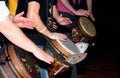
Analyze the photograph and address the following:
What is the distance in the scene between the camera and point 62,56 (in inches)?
78.0

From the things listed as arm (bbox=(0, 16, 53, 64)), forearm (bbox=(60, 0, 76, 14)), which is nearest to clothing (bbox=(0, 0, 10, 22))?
arm (bbox=(0, 16, 53, 64))

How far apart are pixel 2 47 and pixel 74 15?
1.26 meters

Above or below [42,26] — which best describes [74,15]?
below

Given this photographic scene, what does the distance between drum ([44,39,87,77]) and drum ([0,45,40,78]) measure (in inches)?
11.8

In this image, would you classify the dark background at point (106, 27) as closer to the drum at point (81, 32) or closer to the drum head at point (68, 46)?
the drum at point (81, 32)

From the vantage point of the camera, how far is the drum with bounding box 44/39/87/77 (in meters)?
1.84

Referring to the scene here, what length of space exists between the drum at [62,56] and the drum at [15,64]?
0.30 meters

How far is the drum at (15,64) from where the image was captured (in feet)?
4.91

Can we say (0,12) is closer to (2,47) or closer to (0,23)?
(0,23)

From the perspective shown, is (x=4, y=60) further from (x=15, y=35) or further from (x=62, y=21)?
(x=62, y=21)

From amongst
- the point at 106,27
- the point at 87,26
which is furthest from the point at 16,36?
the point at 106,27

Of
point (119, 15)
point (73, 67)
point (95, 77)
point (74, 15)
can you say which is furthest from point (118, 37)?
point (73, 67)

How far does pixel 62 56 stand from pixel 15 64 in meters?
0.52

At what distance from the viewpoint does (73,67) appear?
183 cm
